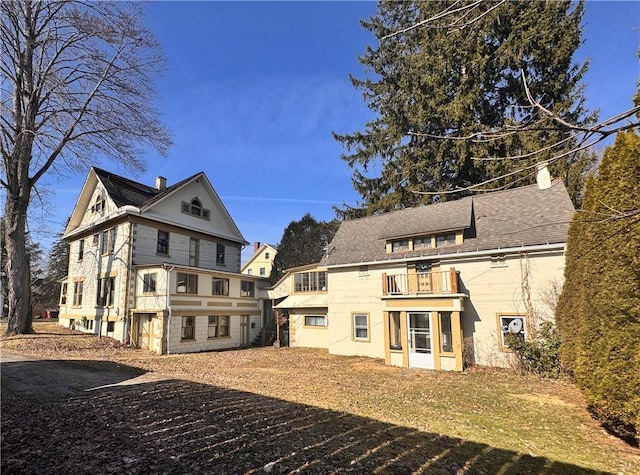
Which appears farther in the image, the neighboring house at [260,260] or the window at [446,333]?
the neighboring house at [260,260]

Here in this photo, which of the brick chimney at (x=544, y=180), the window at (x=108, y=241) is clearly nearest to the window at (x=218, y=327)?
the window at (x=108, y=241)

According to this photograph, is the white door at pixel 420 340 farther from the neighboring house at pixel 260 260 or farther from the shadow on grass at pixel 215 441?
the neighboring house at pixel 260 260

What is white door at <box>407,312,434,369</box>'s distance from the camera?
1533 cm

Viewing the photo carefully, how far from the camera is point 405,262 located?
17.7 meters

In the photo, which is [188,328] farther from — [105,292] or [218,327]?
[105,292]

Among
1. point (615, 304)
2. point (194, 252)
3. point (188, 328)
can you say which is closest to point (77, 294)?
point (194, 252)

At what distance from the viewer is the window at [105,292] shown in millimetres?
21714

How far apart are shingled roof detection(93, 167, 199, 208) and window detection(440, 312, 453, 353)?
18754 millimetres

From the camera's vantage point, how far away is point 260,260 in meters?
50.6

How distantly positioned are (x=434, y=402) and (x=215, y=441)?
6.29 meters

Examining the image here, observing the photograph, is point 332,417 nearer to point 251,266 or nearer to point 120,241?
point 120,241

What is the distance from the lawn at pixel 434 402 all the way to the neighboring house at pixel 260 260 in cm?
3186

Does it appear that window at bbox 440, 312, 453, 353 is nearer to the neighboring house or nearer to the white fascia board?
the white fascia board

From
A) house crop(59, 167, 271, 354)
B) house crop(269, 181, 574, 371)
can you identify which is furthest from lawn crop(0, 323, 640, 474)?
house crop(59, 167, 271, 354)
